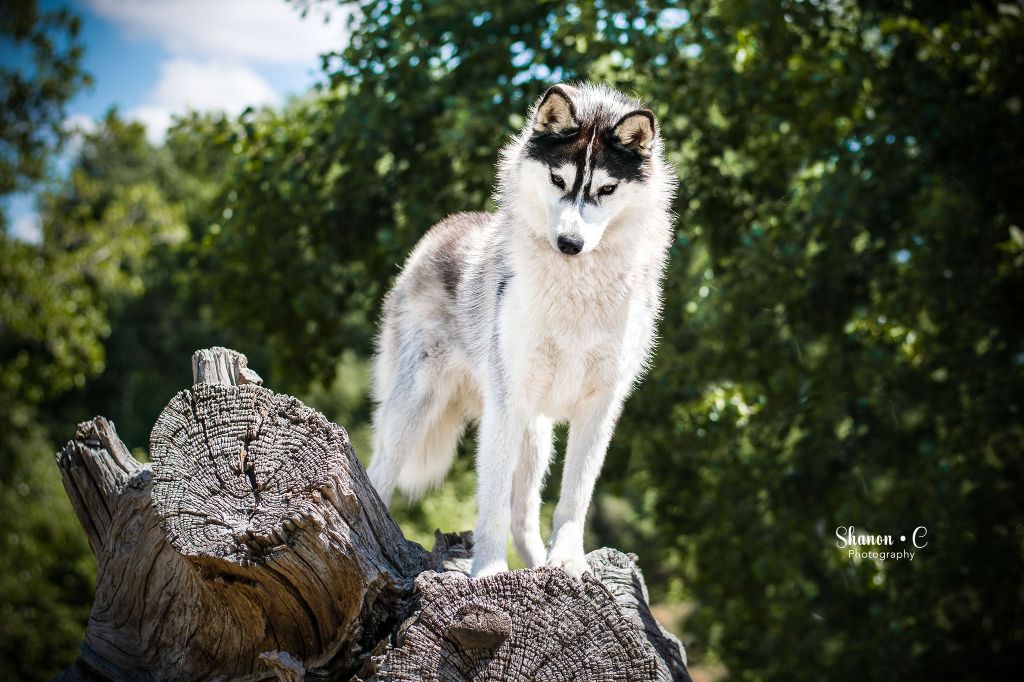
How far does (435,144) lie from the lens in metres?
8.18

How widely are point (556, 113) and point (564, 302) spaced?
0.81 m

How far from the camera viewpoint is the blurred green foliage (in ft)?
25.1

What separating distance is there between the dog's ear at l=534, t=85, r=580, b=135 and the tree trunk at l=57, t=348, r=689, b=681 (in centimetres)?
158

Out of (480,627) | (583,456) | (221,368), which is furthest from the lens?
(583,456)

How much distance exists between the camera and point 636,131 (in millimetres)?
3889

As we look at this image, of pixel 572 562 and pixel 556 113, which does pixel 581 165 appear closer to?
pixel 556 113

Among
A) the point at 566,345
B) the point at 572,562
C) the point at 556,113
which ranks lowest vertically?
the point at 572,562

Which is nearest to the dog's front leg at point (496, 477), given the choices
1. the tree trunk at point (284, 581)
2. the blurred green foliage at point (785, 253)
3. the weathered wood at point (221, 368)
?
the tree trunk at point (284, 581)

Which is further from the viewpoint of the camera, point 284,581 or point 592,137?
point 592,137

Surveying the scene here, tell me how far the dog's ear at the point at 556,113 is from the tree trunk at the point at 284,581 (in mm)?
1580

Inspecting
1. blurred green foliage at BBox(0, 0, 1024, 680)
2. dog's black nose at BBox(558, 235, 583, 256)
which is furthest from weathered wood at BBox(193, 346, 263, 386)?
blurred green foliage at BBox(0, 0, 1024, 680)

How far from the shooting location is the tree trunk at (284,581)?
9.95 ft

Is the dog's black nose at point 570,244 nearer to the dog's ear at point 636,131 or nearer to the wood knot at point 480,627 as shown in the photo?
the dog's ear at point 636,131

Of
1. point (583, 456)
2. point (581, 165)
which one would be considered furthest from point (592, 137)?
point (583, 456)
